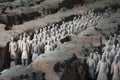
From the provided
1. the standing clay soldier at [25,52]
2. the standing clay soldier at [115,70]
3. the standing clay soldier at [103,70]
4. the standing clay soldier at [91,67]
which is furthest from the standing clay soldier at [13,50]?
the standing clay soldier at [115,70]

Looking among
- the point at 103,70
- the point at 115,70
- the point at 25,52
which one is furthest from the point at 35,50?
the point at 115,70

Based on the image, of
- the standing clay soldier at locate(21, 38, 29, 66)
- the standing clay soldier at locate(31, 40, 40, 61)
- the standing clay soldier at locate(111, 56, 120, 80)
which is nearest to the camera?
the standing clay soldier at locate(111, 56, 120, 80)

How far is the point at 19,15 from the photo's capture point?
59.2 ft

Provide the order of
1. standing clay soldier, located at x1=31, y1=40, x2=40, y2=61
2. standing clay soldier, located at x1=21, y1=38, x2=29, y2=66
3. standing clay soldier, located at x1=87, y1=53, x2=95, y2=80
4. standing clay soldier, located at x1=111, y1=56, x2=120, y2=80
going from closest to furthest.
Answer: standing clay soldier, located at x1=111, y1=56, x2=120, y2=80
standing clay soldier, located at x1=87, y1=53, x2=95, y2=80
standing clay soldier, located at x1=21, y1=38, x2=29, y2=66
standing clay soldier, located at x1=31, y1=40, x2=40, y2=61

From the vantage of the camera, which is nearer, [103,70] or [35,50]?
[103,70]

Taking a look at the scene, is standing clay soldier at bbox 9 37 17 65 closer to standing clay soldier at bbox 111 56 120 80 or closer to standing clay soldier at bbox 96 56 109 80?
standing clay soldier at bbox 96 56 109 80

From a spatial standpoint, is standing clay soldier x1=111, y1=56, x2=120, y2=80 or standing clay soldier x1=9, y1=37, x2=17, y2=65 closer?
standing clay soldier x1=111, y1=56, x2=120, y2=80

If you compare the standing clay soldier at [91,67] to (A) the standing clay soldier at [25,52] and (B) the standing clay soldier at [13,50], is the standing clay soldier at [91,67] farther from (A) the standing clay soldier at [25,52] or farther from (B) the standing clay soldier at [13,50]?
(B) the standing clay soldier at [13,50]

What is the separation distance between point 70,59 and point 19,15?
9.15m

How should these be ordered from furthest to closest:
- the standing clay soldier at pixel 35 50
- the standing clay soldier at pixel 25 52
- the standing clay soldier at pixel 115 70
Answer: the standing clay soldier at pixel 35 50
the standing clay soldier at pixel 25 52
the standing clay soldier at pixel 115 70

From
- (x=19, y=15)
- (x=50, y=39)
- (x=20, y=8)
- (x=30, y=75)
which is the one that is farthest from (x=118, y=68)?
(x=20, y=8)

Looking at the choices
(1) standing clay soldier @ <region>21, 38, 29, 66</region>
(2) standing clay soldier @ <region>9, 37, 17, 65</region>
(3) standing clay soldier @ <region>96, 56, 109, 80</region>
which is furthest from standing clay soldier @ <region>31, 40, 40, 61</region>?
(3) standing clay soldier @ <region>96, 56, 109, 80</region>

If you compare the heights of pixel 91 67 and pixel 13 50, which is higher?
pixel 13 50

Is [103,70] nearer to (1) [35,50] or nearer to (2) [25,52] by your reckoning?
(1) [35,50]
